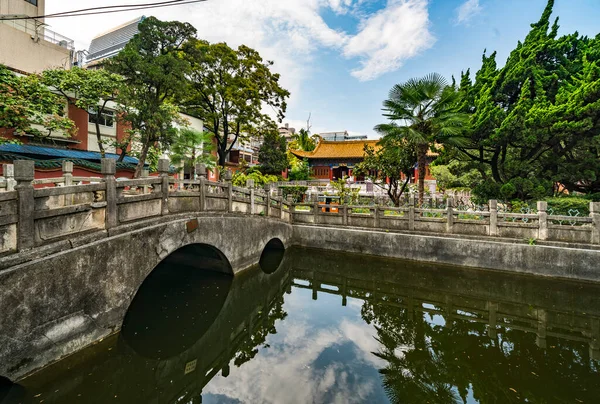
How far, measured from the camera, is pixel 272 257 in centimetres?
1212

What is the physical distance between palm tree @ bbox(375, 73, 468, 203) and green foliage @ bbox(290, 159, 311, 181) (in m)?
15.9

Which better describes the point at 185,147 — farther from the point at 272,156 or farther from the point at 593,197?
the point at 593,197

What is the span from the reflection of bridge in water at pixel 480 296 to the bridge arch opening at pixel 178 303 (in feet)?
8.76

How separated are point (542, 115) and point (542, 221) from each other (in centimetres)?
419

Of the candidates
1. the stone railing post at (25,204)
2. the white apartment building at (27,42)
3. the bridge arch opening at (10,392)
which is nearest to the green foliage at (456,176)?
the stone railing post at (25,204)

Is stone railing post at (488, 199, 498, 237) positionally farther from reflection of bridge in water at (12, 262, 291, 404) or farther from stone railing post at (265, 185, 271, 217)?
reflection of bridge in water at (12, 262, 291, 404)

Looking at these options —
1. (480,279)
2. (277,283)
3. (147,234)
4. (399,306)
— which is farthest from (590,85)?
(147,234)

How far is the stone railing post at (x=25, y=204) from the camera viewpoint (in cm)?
423

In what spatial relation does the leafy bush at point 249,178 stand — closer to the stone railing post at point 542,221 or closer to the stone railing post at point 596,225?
the stone railing post at point 542,221

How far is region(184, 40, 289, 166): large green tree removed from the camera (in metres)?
19.9

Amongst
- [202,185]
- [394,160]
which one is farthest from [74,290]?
[394,160]

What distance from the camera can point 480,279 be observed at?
9.63m

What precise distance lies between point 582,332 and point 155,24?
71.2 feet

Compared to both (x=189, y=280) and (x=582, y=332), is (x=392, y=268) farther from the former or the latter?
(x=189, y=280)
